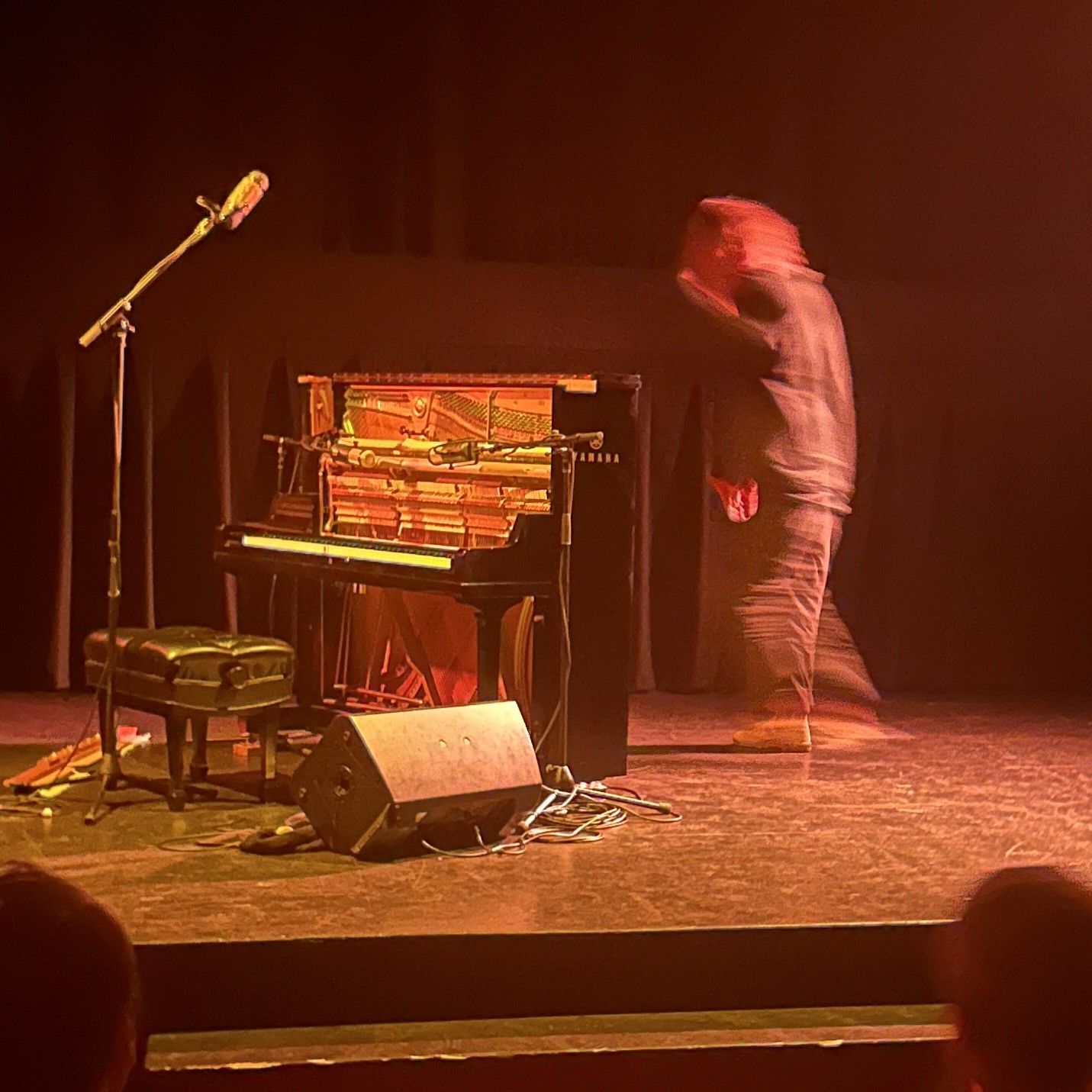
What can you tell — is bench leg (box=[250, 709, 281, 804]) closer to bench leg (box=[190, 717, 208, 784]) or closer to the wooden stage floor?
the wooden stage floor

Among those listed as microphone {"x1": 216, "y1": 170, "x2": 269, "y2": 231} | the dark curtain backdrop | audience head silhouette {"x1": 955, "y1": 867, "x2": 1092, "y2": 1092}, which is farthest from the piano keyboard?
audience head silhouette {"x1": 955, "y1": 867, "x2": 1092, "y2": 1092}

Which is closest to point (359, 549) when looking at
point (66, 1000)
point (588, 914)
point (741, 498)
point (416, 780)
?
point (416, 780)

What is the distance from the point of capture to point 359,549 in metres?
4.93

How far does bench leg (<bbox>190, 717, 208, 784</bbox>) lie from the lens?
15.3ft

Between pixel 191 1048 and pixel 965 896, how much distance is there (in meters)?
1.77

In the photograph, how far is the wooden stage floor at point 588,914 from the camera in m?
3.29

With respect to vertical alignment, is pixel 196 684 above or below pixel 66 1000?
below

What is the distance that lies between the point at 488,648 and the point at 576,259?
294 cm

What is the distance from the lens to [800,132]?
7191 mm

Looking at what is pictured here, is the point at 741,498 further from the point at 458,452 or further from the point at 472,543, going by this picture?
the point at 458,452

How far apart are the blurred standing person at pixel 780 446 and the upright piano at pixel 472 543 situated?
2.14 ft

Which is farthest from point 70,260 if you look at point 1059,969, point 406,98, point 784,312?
point 1059,969

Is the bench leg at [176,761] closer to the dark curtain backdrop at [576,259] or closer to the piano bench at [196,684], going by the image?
the piano bench at [196,684]

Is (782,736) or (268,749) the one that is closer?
(268,749)
